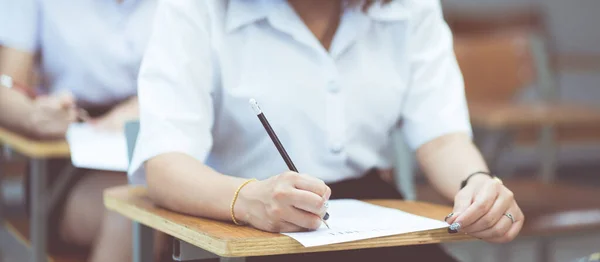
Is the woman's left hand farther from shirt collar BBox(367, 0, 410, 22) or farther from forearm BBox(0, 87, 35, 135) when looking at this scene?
forearm BBox(0, 87, 35, 135)

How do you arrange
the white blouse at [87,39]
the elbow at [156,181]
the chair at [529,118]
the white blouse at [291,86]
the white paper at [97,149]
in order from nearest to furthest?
the elbow at [156,181] < the white blouse at [291,86] < the white paper at [97,149] < the white blouse at [87,39] < the chair at [529,118]

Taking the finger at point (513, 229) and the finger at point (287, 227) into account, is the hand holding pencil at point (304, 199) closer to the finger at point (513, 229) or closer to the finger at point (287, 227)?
the finger at point (287, 227)

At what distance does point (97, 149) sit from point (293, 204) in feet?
2.60

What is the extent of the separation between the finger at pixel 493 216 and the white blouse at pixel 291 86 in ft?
1.27

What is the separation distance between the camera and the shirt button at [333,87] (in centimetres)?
170

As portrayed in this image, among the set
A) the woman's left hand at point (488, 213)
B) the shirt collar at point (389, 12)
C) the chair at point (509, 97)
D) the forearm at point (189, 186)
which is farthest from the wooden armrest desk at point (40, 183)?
the chair at point (509, 97)

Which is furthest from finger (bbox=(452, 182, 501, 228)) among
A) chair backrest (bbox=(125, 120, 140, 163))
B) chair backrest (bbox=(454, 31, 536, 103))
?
chair backrest (bbox=(454, 31, 536, 103))

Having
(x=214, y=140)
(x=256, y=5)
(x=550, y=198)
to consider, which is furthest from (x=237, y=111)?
(x=550, y=198)

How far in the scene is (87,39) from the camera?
7.85 feet

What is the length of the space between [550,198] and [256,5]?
1.40m

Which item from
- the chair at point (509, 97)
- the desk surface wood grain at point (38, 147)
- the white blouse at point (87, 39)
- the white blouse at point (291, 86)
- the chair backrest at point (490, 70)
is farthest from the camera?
the chair backrest at point (490, 70)

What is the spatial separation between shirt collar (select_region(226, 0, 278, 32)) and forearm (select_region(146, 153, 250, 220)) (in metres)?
0.29

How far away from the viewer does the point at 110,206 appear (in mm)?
1551

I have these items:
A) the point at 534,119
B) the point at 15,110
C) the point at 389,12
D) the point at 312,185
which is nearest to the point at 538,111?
the point at 534,119
